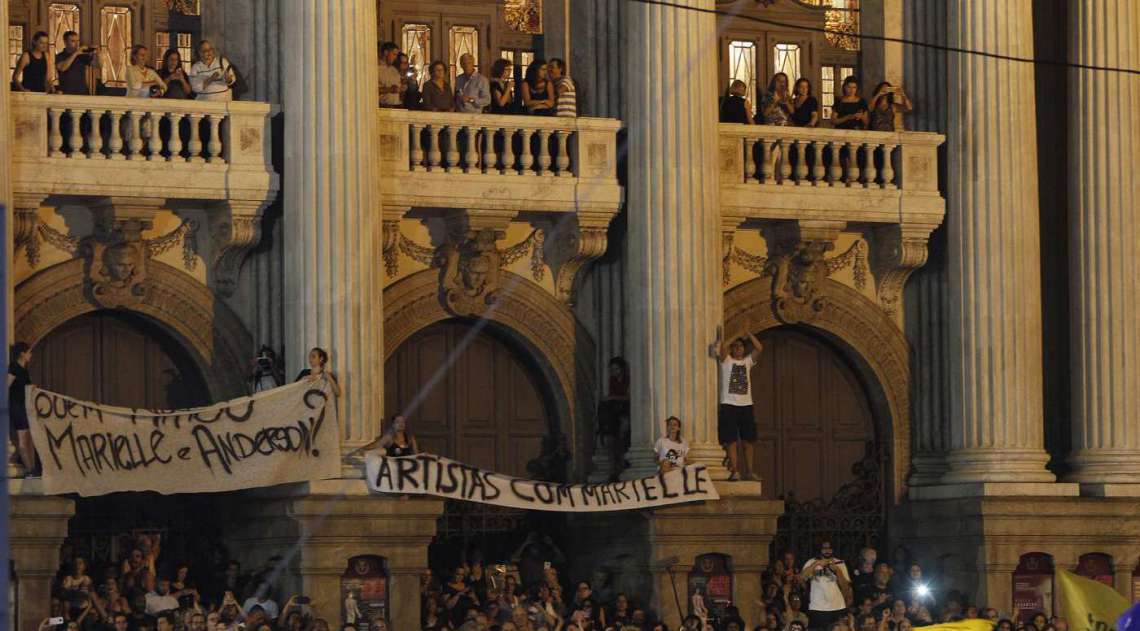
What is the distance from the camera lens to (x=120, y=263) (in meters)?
31.0

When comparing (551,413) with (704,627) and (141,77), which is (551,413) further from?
(141,77)

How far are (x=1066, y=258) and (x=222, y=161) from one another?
40.7 ft

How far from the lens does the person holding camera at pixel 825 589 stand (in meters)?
31.6

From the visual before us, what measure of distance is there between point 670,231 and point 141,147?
22.4ft

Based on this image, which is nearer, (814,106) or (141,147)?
(141,147)

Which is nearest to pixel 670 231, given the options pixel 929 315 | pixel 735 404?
pixel 735 404

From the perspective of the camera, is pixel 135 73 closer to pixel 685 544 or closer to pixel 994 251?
pixel 685 544

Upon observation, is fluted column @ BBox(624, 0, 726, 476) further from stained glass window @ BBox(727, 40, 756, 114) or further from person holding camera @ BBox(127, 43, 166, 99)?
person holding camera @ BBox(127, 43, 166, 99)

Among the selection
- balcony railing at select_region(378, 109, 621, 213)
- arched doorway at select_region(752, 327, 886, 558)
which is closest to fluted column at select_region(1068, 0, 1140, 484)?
arched doorway at select_region(752, 327, 886, 558)

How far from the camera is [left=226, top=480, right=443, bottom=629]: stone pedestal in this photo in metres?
29.7

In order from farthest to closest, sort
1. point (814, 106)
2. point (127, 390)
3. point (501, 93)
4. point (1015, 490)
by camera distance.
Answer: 1. point (814, 106)
2. point (1015, 490)
3. point (501, 93)
4. point (127, 390)

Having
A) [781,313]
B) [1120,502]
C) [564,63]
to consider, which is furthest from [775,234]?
[1120,502]

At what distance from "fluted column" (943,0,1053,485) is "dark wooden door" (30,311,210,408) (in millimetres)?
10220

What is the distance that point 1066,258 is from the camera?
117ft
